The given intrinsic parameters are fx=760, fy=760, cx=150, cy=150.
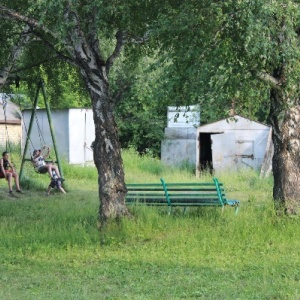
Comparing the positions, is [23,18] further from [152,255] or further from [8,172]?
[8,172]

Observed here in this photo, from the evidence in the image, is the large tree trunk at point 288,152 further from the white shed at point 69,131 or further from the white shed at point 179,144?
the white shed at point 69,131

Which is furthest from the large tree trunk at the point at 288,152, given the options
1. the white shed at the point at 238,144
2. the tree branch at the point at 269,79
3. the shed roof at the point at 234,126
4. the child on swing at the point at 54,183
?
the white shed at the point at 238,144

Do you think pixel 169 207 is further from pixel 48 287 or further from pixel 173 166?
pixel 173 166

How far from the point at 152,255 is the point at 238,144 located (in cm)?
1772

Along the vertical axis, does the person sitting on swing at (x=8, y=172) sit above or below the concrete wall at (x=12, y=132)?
below

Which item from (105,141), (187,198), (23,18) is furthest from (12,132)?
(105,141)

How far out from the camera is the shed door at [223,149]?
2841 centimetres

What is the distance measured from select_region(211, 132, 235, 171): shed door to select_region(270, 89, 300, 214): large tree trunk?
49.5 ft

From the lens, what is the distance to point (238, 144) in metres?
28.5

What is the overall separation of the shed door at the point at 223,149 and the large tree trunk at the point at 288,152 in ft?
49.5

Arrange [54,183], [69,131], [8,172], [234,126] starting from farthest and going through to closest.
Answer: [69,131]
[234,126]
[54,183]
[8,172]

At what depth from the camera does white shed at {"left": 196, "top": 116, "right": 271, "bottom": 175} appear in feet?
92.3

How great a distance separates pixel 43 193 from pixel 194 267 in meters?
12.0

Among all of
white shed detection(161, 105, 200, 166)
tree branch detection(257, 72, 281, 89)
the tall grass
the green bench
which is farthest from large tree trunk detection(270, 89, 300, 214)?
white shed detection(161, 105, 200, 166)
